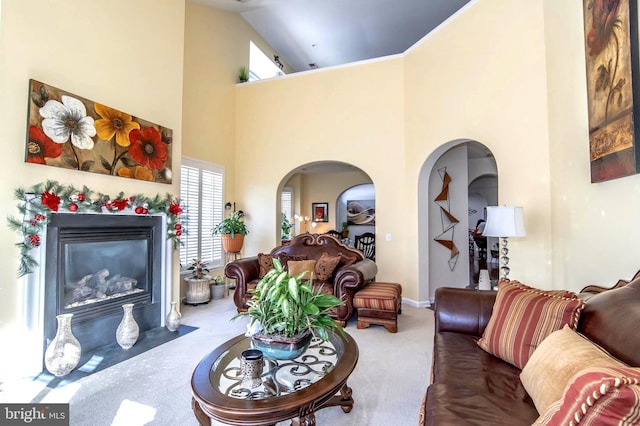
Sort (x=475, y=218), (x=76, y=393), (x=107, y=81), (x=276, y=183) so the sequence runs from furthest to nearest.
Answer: (x=475, y=218) < (x=276, y=183) < (x=107, y=81) < (x=76, y=393)

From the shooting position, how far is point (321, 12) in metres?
6.52

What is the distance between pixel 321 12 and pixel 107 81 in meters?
4.70

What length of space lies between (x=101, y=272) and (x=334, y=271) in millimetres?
2825

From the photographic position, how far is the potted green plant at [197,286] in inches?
198

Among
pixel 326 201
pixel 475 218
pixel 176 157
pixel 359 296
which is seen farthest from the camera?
pixel 475 218

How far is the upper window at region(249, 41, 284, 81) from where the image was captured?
7.36 metres

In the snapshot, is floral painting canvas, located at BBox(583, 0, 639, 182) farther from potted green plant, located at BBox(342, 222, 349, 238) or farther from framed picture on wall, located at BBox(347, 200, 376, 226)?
framed picture on wall, located at BBox(347, 200, 376, 226)

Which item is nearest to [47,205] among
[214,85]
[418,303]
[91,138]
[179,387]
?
[91,138]

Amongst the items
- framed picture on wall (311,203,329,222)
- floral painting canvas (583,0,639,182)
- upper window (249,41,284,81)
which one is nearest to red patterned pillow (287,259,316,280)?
floral painting canvas (583,0,639,182)

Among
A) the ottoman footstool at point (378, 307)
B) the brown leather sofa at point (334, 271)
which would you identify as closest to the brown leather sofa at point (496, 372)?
the ottoman footstool at point (378, 307)

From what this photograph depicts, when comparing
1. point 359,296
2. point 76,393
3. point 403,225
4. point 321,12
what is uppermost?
point 321,12

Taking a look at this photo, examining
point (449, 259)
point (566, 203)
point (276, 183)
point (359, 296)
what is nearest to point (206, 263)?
point (276, 183)

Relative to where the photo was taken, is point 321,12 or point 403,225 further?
point 321,12

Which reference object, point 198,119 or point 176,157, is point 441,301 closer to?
point 176,157
